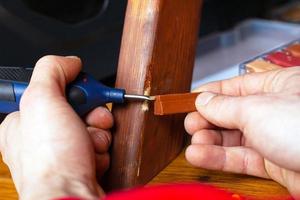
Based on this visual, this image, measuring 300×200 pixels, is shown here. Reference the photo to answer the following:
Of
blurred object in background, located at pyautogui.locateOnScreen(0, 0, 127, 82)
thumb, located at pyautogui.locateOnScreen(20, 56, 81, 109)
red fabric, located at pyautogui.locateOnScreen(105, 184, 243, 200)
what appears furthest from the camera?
blurred object in background, located at pyautogui.locateOnScreen(0, 0, 127, 82)

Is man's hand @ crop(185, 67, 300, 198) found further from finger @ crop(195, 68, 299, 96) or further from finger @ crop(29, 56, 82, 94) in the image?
finger @ crop(29, 56, 82, 94)

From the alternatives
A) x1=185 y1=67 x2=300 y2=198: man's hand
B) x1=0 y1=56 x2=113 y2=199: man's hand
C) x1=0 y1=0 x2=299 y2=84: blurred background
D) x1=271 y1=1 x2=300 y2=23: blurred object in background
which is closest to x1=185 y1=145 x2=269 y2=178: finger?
x1=185 y1=67 x2=300 y2=198: man's hand

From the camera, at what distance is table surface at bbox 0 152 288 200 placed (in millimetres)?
437

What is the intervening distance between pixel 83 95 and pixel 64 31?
28 cm

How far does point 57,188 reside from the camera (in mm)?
332

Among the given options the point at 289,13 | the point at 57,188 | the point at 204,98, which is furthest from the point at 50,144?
the point at 289,13

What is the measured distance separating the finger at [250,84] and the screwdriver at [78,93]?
0.11 meters

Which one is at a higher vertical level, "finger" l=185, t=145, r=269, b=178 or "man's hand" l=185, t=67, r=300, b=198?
"man's hand" l=185, t=67, r=300, b=198

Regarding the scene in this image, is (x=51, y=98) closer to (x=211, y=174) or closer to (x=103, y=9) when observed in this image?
(x=211, y=174)

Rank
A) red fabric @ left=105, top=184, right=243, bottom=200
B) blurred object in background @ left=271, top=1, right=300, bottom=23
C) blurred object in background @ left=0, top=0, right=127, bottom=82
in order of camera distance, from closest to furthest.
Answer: red fabric @ left=105, top=184, right=243, bottom=200, blurred object in background @ left=0, top=0, right=127, bottom=82, blurred object in background @ left=271, top=1, right=300, bottom=23

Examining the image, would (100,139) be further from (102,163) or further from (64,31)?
(64,31)

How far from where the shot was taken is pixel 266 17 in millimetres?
1156

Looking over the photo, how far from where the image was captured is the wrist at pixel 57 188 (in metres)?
0.33

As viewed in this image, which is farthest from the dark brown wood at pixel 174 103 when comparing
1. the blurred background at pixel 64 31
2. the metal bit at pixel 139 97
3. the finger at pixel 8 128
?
the blurred background at pixel 64 31
